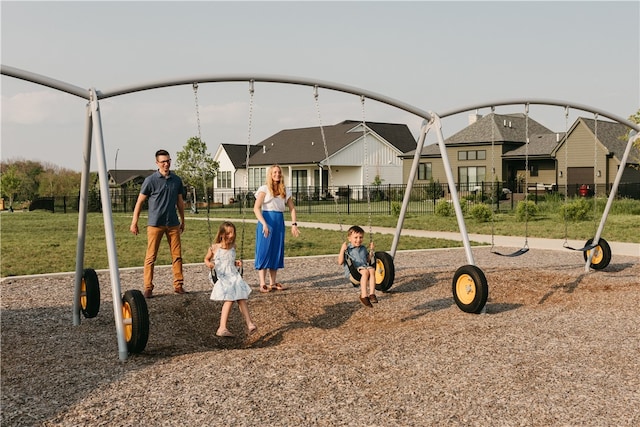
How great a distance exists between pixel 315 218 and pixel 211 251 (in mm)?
20154

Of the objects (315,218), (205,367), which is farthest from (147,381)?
(315,218)

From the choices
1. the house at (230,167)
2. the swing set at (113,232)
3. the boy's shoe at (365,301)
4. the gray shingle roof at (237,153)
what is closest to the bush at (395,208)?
the swing set at (113,232)

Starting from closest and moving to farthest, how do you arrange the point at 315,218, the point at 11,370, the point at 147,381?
1. the point at 147,381
2. the point at 11,370
3. the point at 315,218

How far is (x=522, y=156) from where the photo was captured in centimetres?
4394

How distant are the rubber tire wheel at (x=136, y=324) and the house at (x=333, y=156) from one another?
133 feet

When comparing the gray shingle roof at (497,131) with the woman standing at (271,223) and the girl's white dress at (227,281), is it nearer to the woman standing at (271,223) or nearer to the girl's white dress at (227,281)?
the woman standing at (271,223)

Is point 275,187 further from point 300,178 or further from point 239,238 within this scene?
point 300,178

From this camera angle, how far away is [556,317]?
7.71m

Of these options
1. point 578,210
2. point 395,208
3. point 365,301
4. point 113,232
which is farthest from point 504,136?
point 113,232

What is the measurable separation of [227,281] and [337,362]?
71.9 inches

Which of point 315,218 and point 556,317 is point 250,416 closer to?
point 556,317

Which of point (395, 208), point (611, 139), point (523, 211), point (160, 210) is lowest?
point (523, 211)

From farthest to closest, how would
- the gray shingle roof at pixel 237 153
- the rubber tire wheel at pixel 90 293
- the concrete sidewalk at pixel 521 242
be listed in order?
the gray shingle roof at pixel 237 153 → the concrete sidewalk at pixel 521 242 → the rubber tire wheel at pixel 90 293

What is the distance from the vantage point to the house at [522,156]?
41250 millimetres
